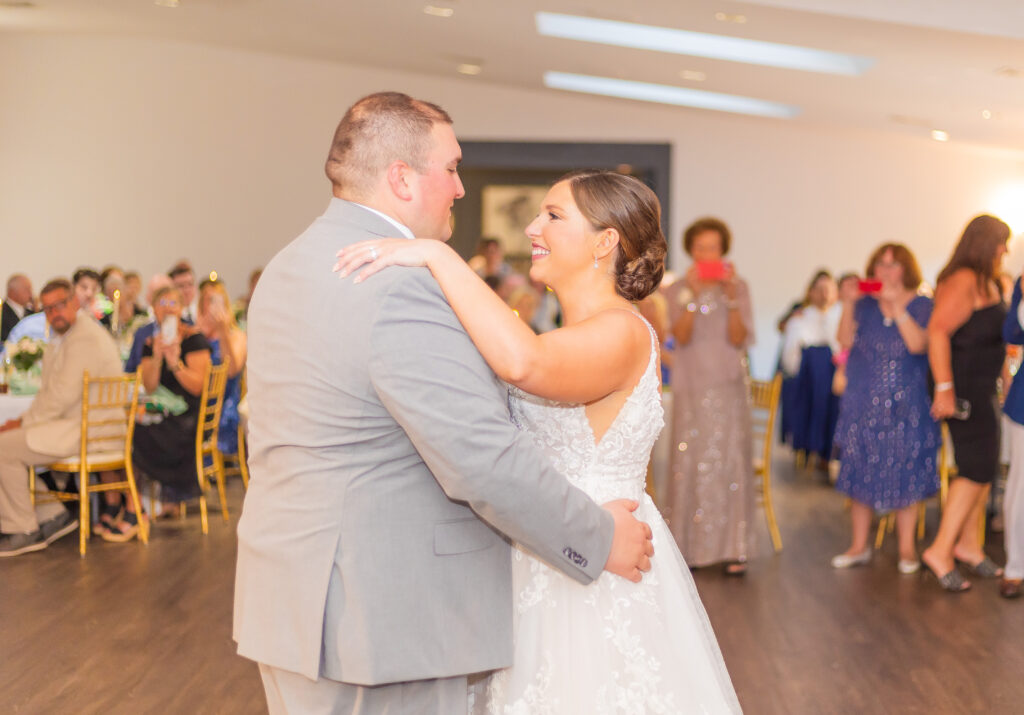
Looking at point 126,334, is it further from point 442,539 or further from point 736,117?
point 736,117

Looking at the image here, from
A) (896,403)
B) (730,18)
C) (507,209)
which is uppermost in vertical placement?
(730,18)

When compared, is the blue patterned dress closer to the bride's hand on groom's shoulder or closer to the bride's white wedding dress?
the bride's white wedding dress

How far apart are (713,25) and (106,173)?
704 centimetres

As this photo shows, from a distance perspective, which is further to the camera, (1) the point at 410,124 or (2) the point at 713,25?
(2) the point at 713,25

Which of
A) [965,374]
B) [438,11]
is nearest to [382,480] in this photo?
[965,374]

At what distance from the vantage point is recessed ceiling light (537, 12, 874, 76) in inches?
319

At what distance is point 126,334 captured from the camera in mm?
7328

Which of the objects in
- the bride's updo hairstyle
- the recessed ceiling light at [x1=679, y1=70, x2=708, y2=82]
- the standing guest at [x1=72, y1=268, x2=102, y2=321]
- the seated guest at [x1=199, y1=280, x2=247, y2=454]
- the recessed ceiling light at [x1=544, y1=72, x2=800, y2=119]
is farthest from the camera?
the recessed ceiling light at [x1=544, y1=72, x2=800, y2=119]

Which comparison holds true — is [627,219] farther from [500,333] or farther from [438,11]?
[438,11]

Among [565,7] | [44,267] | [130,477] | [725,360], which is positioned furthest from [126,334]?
[725,360]

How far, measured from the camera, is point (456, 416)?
1.52m

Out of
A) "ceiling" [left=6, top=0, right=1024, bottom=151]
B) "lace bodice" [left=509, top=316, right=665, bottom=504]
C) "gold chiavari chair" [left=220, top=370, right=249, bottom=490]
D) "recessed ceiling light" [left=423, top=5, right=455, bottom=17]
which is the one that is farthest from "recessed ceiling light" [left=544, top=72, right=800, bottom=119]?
"lace bodice" [left=509, top=316, right=665, bottom=504]

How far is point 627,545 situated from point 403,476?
1.38 feet

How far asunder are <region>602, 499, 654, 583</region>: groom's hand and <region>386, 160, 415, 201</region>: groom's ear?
2.10 feet
